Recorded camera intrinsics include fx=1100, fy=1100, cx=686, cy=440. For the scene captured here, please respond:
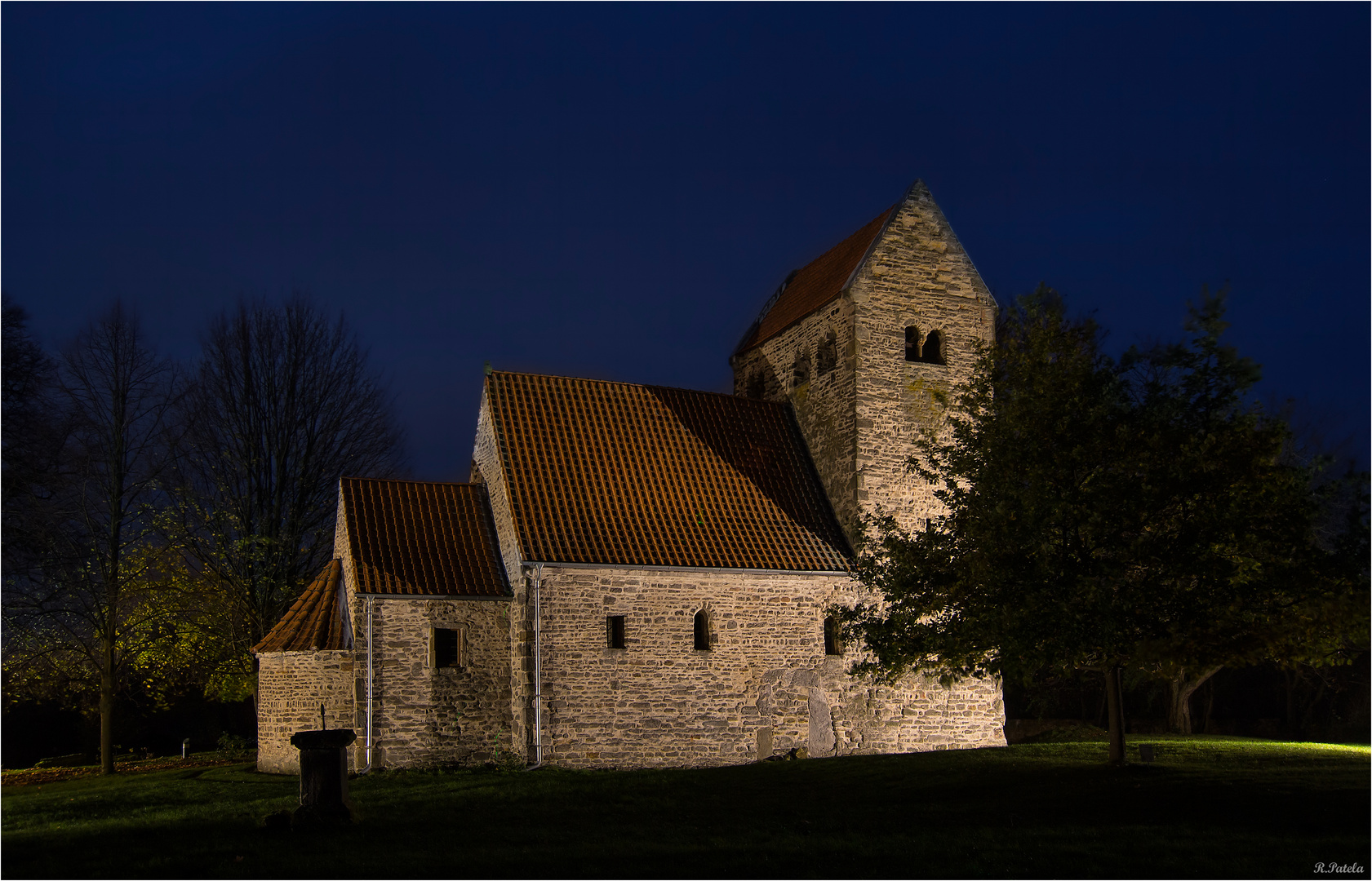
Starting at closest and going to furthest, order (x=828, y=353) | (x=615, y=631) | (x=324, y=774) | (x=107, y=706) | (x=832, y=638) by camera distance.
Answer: (x=324, y=774) → (x=615, y=631) → (x=832, y=638) → (x=107, y=706) → (x=828, y=353)

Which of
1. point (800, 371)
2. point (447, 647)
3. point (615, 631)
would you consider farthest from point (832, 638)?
point (447, 647)

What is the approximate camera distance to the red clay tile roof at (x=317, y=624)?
19750 millimetres

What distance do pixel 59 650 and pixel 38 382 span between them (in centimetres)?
644

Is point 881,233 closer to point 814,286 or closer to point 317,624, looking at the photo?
point 814,286

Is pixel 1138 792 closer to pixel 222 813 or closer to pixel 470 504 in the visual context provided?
pixel 222 813

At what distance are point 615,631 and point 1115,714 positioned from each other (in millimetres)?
8609

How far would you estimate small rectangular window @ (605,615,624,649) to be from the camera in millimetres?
20141

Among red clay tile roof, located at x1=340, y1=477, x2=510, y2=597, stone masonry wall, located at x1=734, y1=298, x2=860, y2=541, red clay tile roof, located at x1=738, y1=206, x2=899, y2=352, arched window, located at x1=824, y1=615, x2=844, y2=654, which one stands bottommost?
arched window, located at x1=824, y1=615, x2=844, y2=654

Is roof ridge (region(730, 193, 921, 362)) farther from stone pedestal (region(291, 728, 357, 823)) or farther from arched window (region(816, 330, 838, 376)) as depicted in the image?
stone pedestal (region(291, 728, 357, 823))

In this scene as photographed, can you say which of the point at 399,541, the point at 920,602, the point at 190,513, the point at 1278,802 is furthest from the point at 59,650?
the point at 1278,802

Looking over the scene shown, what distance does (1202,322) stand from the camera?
1602cm

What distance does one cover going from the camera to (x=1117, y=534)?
15562mm

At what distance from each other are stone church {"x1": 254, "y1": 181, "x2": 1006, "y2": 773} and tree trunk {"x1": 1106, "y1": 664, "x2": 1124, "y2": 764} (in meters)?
5.59

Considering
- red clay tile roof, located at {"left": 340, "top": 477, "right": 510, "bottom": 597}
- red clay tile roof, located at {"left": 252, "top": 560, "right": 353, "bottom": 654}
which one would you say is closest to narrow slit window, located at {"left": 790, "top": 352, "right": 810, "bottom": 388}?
red clay tile roof, located at {"left": 340, "top": 477, "right": 510, "bottom": 597}
